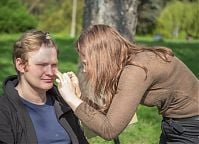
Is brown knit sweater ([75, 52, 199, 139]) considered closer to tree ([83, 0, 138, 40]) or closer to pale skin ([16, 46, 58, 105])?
pale skin ([16, 46, 58, 105])

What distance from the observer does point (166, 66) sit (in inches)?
130

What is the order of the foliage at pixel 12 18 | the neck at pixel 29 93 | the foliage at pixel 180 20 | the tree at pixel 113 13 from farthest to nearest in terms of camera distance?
the foliage at pixel 180 20 < the foliage at pixel 12 18 < the tree at pixel 113 13 < the neck at pixel 29 93

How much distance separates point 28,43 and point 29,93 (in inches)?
12.8

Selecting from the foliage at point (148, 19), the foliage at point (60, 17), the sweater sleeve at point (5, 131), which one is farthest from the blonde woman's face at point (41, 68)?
the foliage at point (60, 17)

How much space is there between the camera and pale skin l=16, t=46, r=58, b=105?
137 inches

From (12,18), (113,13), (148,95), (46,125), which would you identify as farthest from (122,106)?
(12,18)

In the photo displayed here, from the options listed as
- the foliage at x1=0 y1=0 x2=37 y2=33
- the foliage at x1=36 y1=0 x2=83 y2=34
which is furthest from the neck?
the foliage at x1=36 y1=0 x2=83 y2=34

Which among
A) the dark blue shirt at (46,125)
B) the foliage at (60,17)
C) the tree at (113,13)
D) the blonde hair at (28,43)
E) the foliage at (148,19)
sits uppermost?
the blonde hair at (28,43)

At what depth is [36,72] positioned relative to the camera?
11.5ft

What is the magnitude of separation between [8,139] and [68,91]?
0.45 meters

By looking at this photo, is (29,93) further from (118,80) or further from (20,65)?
(118,80)

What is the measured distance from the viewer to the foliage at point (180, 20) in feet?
123

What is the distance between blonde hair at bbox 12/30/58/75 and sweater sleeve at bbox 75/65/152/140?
56 cm

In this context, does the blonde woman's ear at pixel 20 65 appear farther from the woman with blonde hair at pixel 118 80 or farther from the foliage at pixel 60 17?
the foliage at pixel 60 17
